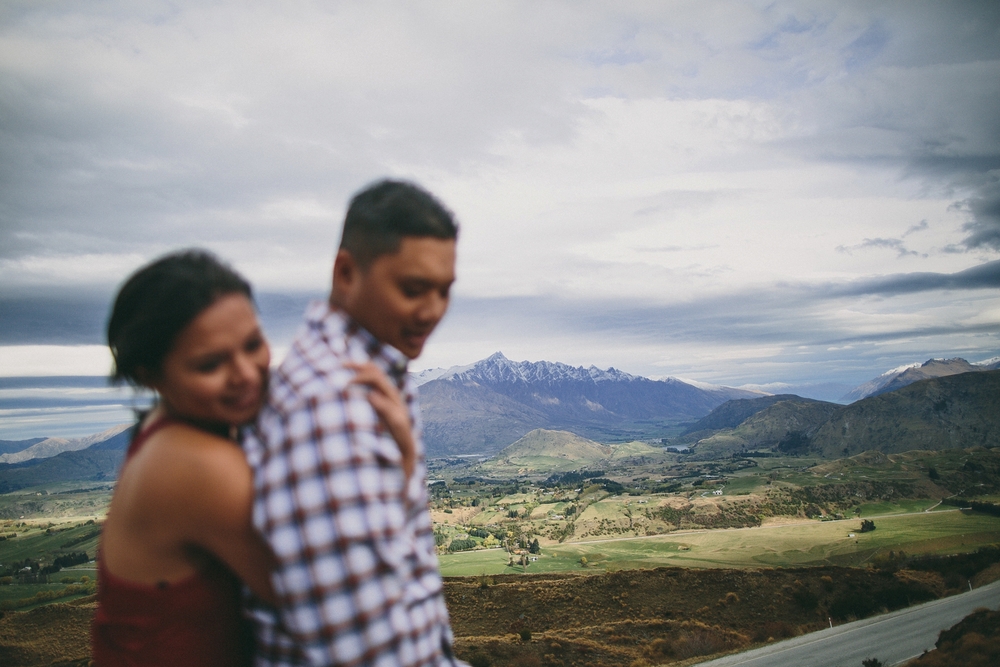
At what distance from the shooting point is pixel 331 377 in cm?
193

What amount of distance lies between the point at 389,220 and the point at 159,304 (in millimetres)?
906

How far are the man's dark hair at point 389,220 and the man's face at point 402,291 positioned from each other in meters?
0.03

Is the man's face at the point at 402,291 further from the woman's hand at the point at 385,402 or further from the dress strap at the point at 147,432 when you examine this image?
the dress strap at the point at 147,432

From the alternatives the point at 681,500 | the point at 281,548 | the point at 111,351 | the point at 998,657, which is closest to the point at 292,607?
the point at 281,548

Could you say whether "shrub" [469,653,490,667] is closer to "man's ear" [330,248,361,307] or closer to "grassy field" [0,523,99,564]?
"man's ear" [330,248,361,307]

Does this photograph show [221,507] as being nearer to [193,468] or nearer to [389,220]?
[193,468]

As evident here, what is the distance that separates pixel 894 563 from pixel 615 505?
86.2 m

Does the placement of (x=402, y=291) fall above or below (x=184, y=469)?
above

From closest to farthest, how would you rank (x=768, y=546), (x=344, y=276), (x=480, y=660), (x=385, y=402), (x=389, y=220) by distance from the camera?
(x=385, y=402), (x=389, y=220), (x=344, y=276), (x=480, y=660), (x=768, y=546)

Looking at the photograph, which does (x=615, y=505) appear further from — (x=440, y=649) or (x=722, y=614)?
(x=440, y=649)

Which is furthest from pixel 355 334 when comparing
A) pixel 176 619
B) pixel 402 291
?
pixel 176 619

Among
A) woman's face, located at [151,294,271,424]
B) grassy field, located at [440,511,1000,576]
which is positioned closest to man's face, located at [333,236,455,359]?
woman's face, located at [151,294,271,424]

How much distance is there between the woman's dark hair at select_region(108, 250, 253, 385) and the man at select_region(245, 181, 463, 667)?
1.23 ft

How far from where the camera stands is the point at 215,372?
2.16 meters
